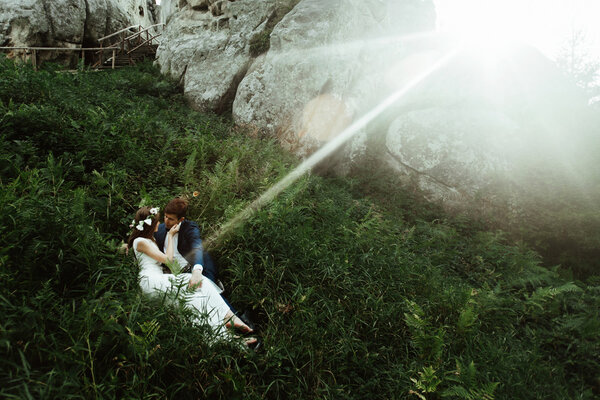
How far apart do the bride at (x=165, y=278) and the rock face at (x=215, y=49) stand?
7.50m

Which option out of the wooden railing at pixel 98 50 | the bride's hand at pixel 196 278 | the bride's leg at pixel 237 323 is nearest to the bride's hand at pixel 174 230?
the bride's hand at pixel 196 278

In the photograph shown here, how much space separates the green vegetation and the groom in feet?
0.99

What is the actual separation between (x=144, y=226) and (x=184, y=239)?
482 mm

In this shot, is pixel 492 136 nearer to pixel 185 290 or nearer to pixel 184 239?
pixel 184 239

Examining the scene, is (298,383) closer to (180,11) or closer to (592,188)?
(592,188)

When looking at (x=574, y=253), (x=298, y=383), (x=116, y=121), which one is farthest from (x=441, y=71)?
(x=298, y=383)

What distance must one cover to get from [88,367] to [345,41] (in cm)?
1088

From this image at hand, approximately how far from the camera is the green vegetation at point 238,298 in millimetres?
2092

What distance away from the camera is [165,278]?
2.86 meters

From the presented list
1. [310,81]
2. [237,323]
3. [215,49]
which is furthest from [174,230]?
[215,49]

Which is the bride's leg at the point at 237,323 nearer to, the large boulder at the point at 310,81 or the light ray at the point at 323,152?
the light ray at the point at 323,152

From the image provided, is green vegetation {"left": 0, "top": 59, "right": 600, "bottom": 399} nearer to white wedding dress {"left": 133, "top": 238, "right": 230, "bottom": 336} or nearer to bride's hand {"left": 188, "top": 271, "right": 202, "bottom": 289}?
white wedding dress {"left": 133, "top": 238, "right": 230, "bottom": 336}

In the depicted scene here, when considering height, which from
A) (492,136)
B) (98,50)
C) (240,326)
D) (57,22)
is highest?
(57,22)

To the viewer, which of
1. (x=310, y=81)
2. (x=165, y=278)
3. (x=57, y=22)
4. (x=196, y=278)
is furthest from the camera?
(x=57, y=22)
